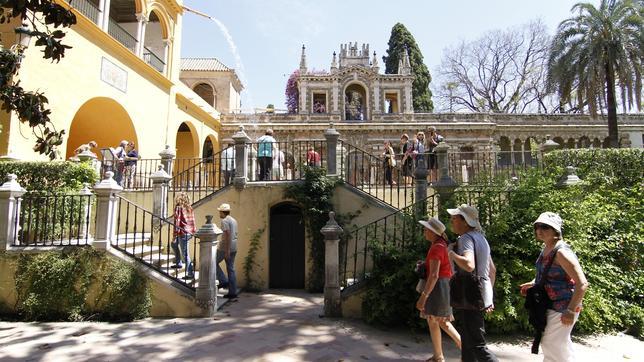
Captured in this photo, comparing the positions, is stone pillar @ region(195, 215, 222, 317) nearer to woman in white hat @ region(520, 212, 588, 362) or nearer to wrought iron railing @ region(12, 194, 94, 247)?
wrought iron railing @ region(12, 194, 94, 247)

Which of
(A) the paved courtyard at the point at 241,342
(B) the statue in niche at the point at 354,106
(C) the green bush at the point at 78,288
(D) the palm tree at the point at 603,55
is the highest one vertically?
(B) the statue in niche at the point at 354,106

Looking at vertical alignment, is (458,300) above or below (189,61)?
below

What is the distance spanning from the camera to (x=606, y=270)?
616 cm

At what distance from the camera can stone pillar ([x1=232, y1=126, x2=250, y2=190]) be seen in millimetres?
8977

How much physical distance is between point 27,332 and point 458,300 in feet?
20.3

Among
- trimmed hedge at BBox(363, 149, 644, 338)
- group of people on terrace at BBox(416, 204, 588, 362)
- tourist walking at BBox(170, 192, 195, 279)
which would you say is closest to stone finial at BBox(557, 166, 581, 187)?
trimmed hedge at BBox(363, 149, 644, 338)

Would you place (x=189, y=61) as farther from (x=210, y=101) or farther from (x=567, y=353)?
(x=567, y=353)

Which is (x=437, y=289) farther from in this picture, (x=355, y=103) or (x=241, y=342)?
(x=355, y=103)

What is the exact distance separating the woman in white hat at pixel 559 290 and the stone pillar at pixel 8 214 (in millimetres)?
8119

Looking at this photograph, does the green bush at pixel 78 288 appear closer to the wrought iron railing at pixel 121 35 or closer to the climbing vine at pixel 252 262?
the climbing vine at pixel 252 262

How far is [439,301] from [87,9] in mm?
14729

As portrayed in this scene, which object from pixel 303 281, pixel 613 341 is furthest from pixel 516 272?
pixel 303 281

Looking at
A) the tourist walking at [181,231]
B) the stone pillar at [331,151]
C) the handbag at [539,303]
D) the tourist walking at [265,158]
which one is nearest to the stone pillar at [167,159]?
the tourist walking at [265,158]

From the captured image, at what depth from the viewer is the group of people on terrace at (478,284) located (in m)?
3.14
